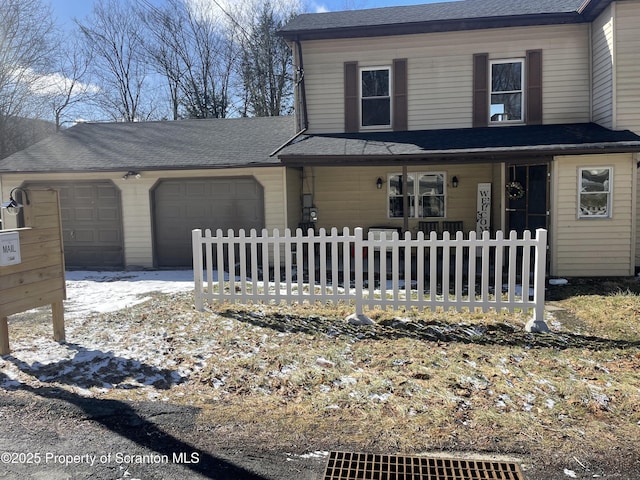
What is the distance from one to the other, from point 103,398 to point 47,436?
0.65 meters

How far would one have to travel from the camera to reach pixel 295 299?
6555mm

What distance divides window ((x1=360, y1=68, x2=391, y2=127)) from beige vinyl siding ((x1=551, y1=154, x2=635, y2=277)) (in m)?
4.10

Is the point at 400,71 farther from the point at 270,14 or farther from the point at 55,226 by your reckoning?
the point at 270,14

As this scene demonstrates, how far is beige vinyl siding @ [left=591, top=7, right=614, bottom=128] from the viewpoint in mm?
9578

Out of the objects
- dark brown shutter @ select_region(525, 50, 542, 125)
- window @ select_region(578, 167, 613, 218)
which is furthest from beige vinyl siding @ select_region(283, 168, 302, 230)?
window @ select_region(578, 167, 613, 218)

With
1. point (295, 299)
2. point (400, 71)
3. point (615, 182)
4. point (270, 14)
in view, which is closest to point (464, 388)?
point (295, 299)

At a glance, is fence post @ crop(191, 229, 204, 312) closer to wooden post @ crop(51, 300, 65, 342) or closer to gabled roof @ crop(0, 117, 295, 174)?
wooden post @ crop(51, 300, 65, 342)

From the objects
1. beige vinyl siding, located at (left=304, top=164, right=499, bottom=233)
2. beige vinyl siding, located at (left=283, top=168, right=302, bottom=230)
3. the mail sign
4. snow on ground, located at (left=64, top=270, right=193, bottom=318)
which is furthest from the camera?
beige vinyl siding, located at (left=304, top=164, right=499, bottom=233)

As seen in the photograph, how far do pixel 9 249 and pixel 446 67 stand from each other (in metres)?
9.67

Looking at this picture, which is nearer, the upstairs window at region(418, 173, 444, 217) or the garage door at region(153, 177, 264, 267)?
the garage door at region(153, 177, 264, 267)

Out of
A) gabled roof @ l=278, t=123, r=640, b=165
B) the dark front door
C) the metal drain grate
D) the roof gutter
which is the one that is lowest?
the metal drain grate

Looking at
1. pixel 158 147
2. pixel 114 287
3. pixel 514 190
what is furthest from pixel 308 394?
pixel 158 147

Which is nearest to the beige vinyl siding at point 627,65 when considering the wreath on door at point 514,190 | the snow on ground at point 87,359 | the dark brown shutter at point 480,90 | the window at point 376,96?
the wreath on door at point 514,190

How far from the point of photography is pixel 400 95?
1125 cm
